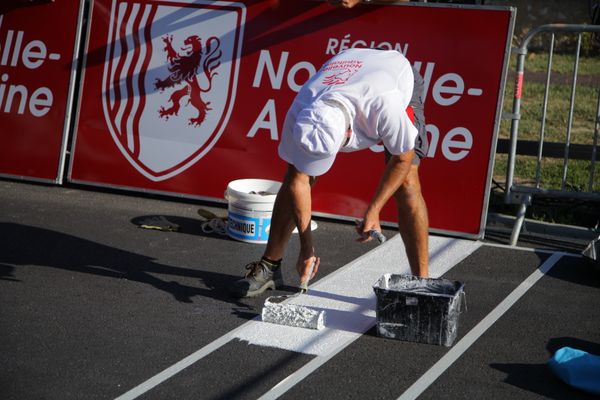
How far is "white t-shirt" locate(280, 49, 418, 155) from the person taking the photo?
5141 millimetres

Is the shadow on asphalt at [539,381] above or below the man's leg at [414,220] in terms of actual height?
below

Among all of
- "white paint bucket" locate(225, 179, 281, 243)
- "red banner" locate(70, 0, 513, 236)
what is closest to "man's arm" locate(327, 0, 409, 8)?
"red banner" locate(70, 0, 513, 236)

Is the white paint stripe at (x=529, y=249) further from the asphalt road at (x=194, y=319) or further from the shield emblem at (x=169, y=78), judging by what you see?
the shield emblem at (x=169, y=78)

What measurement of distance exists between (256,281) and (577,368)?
212cm

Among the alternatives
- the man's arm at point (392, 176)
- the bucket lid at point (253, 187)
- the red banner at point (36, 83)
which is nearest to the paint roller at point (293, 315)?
the man's arm at point (392, 176)

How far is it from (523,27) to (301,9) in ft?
43.2

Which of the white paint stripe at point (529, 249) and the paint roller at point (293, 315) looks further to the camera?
the white paint stripe at point (529, 249)

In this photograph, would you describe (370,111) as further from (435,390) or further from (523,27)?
(523,27)

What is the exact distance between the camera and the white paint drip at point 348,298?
17.6 feet

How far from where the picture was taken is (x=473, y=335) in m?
5.54

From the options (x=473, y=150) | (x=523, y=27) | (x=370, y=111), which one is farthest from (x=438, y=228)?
(x=523, y=27)

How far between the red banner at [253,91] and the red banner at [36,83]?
21 centimetres

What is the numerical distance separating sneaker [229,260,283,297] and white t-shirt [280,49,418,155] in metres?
1.10

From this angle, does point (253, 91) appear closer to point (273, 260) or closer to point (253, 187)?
point (253, 187)
